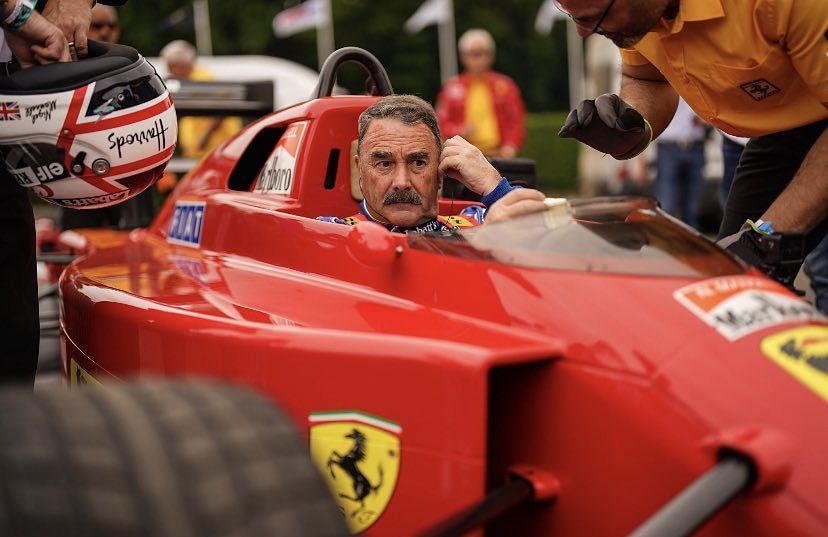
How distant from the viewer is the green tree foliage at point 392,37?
1287 inches

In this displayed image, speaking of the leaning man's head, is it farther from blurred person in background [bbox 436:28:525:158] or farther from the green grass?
the green grass

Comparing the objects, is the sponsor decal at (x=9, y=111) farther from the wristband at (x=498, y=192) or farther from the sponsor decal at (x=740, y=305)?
the sponsor decal at (x=740, y=305)

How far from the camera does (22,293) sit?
2631 millimetres

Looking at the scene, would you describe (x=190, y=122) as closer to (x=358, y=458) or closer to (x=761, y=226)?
(x=761, y=226)

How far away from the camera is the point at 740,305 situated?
1818mm

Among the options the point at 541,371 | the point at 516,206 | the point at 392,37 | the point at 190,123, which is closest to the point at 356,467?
the point at 541,371

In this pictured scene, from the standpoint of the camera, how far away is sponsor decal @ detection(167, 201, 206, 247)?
3.16m

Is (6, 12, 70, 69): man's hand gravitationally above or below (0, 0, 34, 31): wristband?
below

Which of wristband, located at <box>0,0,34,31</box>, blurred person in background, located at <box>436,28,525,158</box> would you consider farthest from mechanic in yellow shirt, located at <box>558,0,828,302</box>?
blurred person in background, located at <box>436,28,525,158</box>

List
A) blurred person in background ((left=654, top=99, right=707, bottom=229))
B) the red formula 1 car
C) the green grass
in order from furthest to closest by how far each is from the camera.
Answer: the green grass → blurred person in background ((left=654, top=99, right=707, bottom=229)) → the red formula 1 car

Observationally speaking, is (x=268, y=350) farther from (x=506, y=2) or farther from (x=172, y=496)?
(x=506, y=2)

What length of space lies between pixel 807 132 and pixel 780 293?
1.25 metres

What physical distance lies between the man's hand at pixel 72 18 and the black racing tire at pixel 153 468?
4.36 ft

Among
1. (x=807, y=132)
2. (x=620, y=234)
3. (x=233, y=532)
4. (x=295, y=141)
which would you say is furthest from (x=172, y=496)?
(x=807, y=132)
